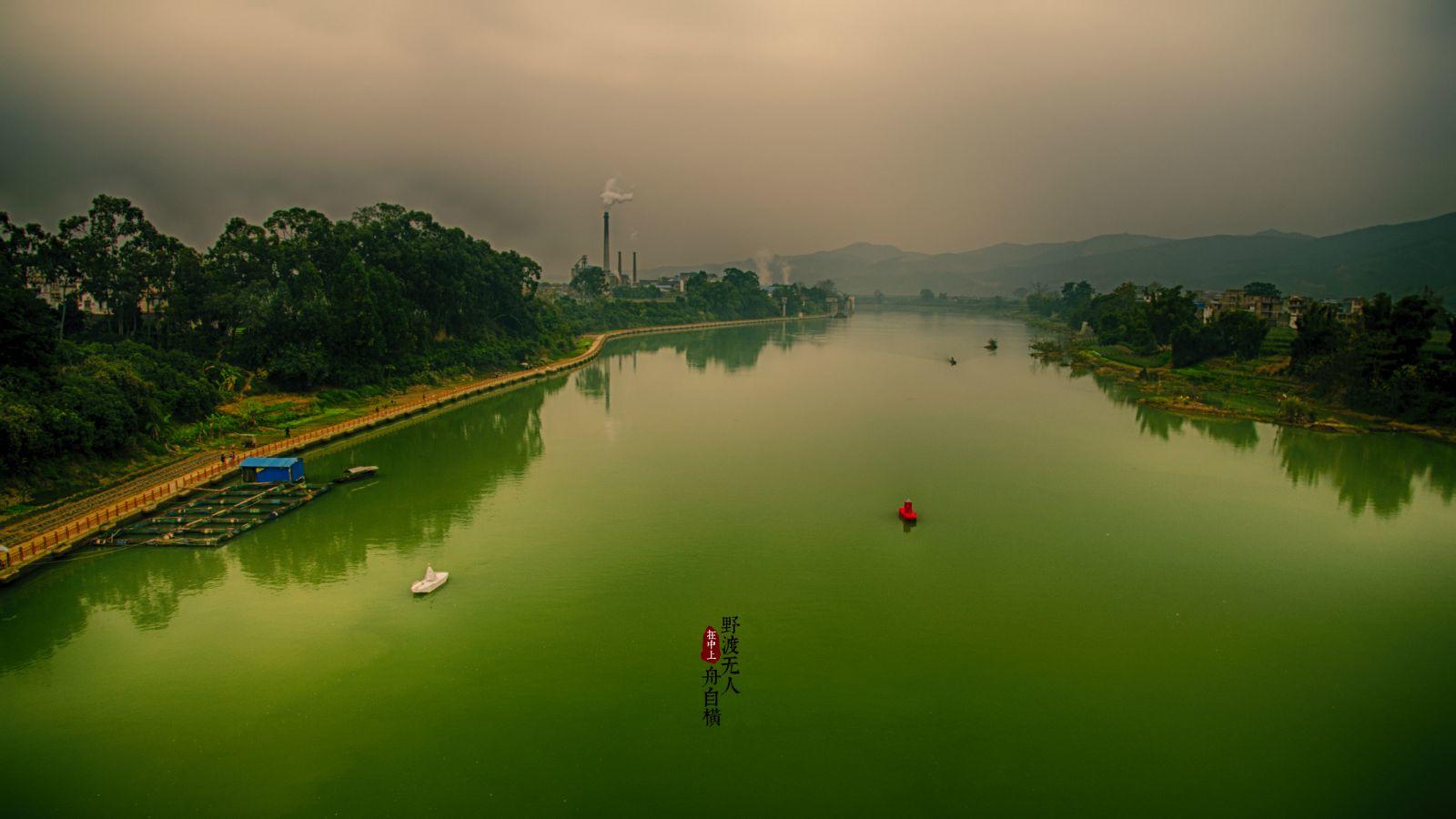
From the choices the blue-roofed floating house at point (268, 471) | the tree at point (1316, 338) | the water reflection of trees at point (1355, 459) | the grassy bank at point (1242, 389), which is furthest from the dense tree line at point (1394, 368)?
the blue-roofed floating house at point (268, 471)

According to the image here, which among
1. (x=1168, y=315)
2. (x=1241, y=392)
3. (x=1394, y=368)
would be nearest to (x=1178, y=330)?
(x=1168, y=315)

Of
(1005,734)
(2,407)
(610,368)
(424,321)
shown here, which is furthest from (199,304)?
(1005,734)

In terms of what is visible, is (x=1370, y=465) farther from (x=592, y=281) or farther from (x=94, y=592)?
(x=592, y=281)

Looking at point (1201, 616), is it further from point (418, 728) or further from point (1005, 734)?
point (418, 728)

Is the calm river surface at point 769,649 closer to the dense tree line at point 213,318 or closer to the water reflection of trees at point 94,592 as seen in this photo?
the water reflection of trees at point 94,592

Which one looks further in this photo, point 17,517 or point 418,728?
point 17,517

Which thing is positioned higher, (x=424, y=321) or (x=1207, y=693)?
(x=424, y=321)
